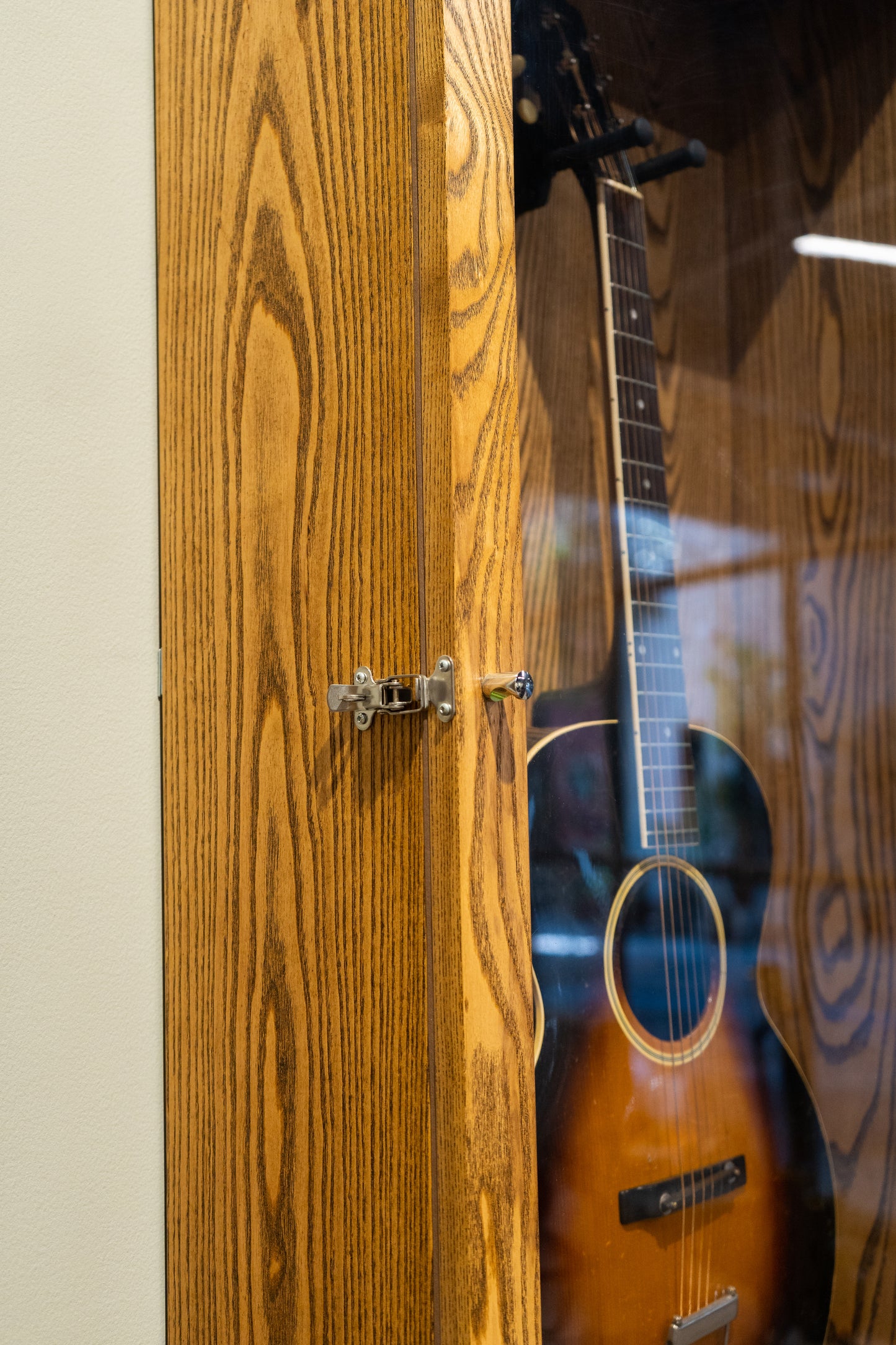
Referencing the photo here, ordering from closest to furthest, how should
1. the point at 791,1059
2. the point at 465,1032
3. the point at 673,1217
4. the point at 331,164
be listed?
the point at 465,1032
the point at 331,164
the point at 673,1217
the point at 791,1059

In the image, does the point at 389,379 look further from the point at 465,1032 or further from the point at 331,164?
the point at 465,1032

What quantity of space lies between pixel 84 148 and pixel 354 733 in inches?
20.1

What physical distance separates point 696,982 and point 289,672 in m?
0.41

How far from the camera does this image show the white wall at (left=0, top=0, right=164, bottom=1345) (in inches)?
28.0

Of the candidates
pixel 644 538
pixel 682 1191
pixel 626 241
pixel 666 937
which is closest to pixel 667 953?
pixel 666 937

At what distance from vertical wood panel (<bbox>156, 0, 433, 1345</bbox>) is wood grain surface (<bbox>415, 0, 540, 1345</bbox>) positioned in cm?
2

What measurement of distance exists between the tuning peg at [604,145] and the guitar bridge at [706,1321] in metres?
0.81

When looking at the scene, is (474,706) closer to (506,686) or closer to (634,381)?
(506,686)

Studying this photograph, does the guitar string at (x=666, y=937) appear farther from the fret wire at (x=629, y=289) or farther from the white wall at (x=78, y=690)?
the white wall at (x=78, y=690)

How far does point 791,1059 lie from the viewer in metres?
0.88

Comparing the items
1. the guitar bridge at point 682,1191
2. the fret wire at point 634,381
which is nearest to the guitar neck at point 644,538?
the fret wire at point 634,381

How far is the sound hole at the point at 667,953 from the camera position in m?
0.76

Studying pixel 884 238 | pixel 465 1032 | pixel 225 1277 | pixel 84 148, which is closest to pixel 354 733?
pixel 465 1032

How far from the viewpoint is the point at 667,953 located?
79 centimetres
